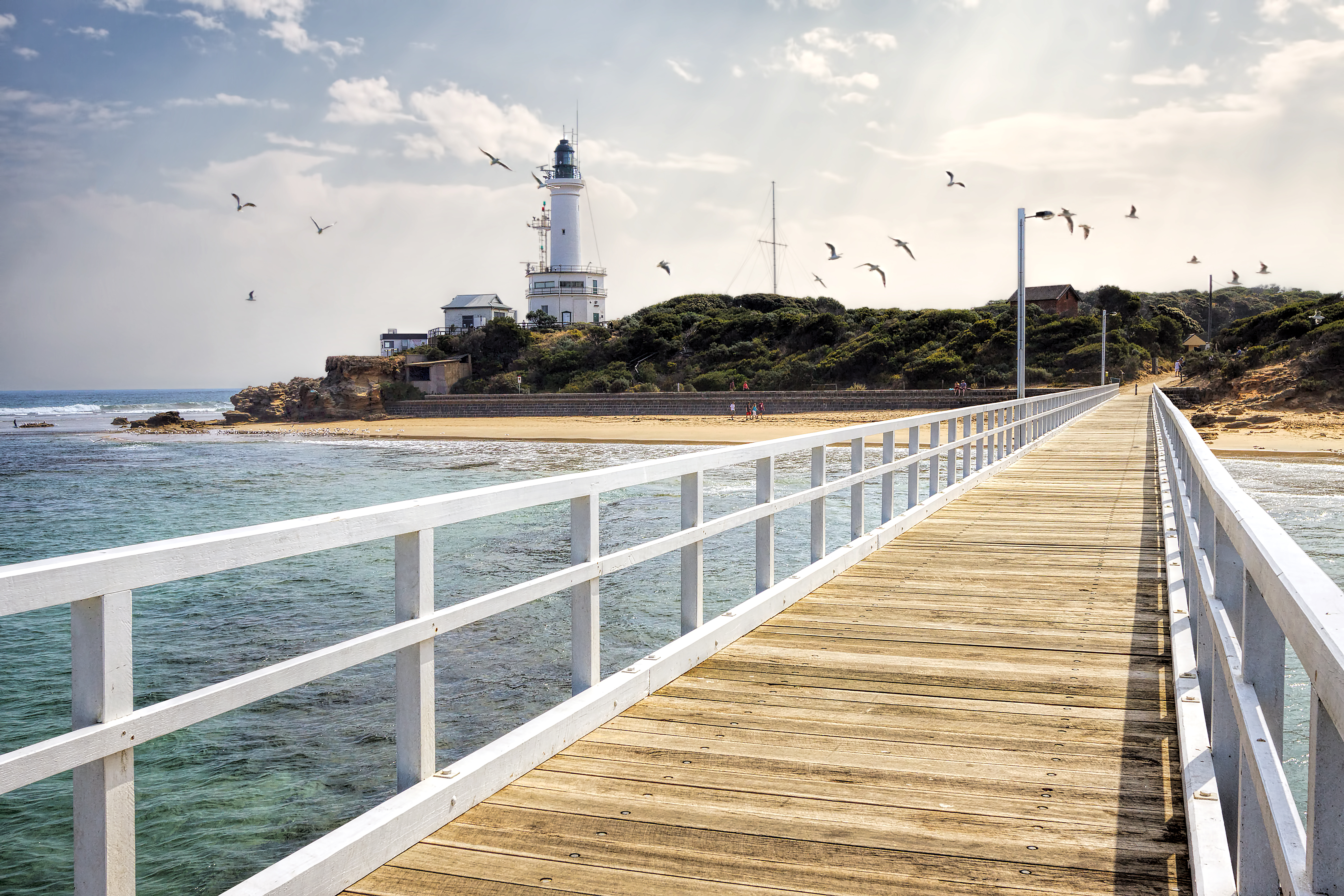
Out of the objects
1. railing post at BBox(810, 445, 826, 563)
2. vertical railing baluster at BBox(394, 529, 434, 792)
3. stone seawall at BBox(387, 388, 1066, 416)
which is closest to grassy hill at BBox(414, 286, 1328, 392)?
stone seawall at BBox(387, 388, 1066, 416)

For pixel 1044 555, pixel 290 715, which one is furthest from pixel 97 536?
pixel 1044 555

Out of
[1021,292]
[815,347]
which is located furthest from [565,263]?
[1021,292]

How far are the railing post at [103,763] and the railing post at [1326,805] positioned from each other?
2138 millimetres

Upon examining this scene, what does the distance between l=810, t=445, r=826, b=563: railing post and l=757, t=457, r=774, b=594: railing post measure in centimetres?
55

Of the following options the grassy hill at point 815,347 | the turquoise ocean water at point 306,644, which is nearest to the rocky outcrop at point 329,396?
the grassy hill at point 815,347

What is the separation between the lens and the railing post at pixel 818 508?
7051 millimetres

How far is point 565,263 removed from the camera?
313 feet

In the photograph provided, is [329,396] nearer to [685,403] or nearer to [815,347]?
[685,403]

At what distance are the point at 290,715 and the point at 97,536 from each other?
49.2 ft

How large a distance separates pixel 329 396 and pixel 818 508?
65.1 metres

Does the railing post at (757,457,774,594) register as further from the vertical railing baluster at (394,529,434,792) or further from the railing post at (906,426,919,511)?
the railing post at (906,426,919,511)

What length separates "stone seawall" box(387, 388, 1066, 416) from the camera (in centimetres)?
5059

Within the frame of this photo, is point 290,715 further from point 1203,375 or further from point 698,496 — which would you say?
point 1203,375

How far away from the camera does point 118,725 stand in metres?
2.14
